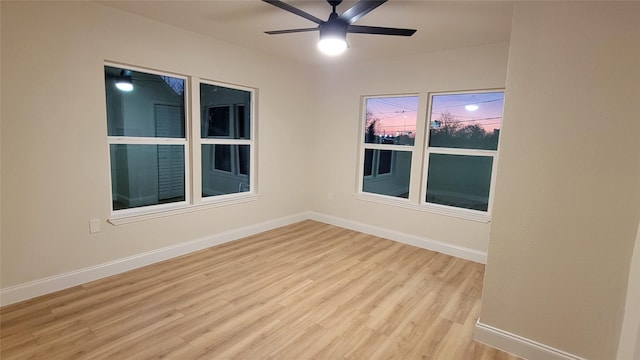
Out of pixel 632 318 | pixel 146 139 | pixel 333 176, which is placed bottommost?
pixel 632 318

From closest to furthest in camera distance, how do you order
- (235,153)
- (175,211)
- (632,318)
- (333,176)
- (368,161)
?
(632,318) < (175,211) < (235,153) < (368,161) < (333,176)

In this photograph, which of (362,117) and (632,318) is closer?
(632,318)

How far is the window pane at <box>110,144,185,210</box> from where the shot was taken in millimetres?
3164

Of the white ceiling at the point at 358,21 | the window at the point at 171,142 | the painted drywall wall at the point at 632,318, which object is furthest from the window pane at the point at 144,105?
the painted drywall wall at the point at 632,318

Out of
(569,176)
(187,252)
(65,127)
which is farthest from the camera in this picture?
(187,252)

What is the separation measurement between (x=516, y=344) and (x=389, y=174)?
2777 mm

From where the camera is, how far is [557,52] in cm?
191

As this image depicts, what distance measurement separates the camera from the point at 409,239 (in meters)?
4.25

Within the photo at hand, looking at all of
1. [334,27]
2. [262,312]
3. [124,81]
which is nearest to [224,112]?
[124,81]

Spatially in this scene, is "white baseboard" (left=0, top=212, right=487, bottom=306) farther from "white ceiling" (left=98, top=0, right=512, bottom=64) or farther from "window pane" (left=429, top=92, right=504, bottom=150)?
"white ceiling" (left=98, top=0, right=512, bottom=64)

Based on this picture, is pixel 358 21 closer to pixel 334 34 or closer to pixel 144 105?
pixel 334 34

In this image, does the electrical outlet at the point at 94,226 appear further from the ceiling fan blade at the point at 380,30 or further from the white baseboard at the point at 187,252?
the ceiling fan blade at the point at 380,30

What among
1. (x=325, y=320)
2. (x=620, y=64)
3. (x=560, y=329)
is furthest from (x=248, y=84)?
(x=560, y=329)

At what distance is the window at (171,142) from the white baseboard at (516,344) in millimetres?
3134
